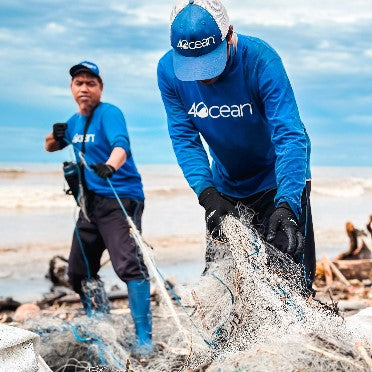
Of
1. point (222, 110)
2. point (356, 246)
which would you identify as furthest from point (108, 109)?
point (356, 246)

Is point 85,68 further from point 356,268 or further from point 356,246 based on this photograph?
point 356,246

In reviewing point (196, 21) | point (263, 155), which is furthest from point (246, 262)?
point (196, 21)

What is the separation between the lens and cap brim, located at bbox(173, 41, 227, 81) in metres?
4.09

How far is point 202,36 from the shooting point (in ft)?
13.4

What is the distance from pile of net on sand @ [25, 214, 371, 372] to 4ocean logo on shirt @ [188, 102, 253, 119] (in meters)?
0.57

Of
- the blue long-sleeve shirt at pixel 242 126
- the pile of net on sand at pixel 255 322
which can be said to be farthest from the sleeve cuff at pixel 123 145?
the pile of net on sand at pixel 255 322

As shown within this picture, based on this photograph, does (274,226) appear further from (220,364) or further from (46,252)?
(46,252)

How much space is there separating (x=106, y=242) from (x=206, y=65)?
277 centimetres

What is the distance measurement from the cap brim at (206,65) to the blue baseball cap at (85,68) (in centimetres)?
266

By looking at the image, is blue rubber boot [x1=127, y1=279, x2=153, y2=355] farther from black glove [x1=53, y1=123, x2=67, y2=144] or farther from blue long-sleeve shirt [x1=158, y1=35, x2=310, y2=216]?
blue long-sleeve shirt [x1=158, y1=35, x2=310, y2=216]

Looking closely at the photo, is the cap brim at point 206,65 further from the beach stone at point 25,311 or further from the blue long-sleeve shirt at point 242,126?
the beach stone at point 25,311

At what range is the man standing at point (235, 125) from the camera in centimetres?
399

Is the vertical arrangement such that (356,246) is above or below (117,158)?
below

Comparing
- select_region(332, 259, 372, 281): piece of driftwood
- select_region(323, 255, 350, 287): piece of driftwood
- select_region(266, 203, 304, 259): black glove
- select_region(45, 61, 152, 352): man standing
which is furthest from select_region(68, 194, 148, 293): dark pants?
select_region(332, 259, 372, 281): piece of driftwood
